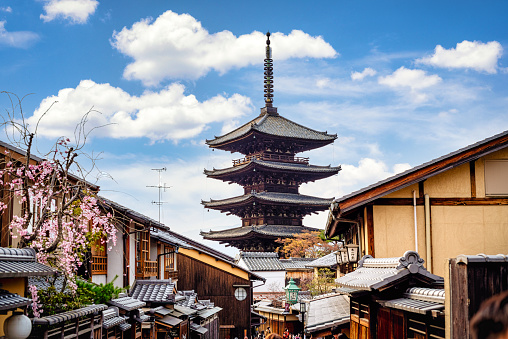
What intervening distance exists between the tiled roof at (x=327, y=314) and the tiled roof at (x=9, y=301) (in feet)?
23.4

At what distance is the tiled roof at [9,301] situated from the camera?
7.60m

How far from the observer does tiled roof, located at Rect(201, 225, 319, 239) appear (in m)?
48.0

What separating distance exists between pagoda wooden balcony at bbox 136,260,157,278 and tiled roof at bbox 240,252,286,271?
18186mm

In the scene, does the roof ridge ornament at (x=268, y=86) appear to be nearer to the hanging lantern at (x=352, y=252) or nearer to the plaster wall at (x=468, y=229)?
the hanging lantern at (x=352, y=252)

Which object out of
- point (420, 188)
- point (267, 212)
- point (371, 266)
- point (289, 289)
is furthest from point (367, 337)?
point (267, 212)

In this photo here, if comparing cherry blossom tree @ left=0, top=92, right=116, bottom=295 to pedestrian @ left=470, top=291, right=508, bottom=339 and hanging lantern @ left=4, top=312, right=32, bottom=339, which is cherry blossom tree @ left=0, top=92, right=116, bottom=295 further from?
pedestrian @ left=470, top=291, right=508, bottom=339

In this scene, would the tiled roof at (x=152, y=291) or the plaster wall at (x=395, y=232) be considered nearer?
the plaster wall at (x=395, y=232)

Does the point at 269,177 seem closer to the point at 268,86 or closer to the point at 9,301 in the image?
the point at 268,86

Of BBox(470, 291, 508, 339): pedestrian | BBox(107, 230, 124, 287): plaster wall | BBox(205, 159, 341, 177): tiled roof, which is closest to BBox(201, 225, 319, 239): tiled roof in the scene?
BBox(205, 159, 341, 177): tiled roof

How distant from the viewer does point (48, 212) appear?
11141 mm

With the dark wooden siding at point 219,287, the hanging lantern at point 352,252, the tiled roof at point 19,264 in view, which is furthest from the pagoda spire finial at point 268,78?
the tiled roof at point 19,264

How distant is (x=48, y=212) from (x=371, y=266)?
20.3ft

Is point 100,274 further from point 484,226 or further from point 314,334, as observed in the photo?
point 484,226

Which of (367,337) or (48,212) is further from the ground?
(48,212)
